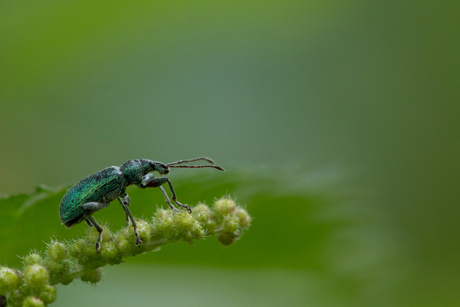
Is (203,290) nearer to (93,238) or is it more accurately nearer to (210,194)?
(210,194)

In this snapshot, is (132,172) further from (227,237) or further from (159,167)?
(227,237)

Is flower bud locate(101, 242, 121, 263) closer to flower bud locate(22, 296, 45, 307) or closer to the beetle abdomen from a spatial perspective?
flower bud locate(22, 296, 45, 307)

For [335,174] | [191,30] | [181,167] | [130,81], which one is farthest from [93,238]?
[130,81]

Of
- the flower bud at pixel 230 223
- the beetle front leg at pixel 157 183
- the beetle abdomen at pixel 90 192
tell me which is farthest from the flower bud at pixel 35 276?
the beetle front leg at pixel 157 183

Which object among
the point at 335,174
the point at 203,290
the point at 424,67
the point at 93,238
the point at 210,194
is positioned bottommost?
the point at 93,238

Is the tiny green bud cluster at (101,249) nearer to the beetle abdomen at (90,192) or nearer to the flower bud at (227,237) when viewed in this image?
the flower bud at (227,237)

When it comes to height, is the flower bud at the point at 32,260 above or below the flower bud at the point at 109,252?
below

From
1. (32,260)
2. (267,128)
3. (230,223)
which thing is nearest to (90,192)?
(32,260)

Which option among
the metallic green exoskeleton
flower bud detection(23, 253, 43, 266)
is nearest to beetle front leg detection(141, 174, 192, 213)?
the metallic green exoskeleton
